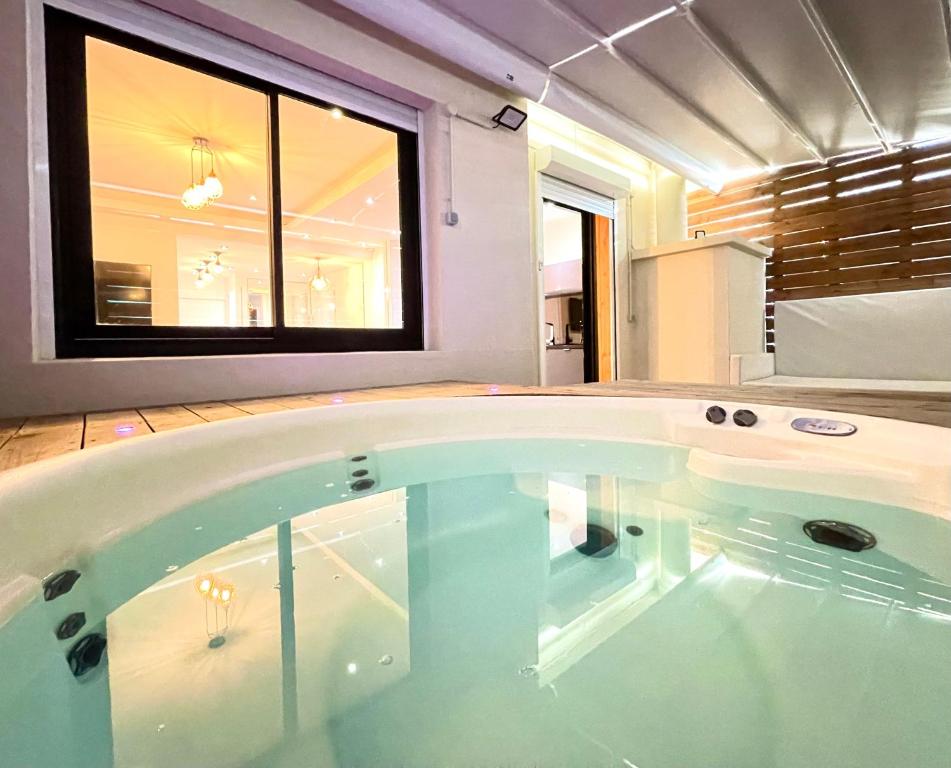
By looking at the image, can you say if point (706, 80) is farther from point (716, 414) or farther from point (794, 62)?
point (716, 414)

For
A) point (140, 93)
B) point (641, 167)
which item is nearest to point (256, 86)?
point (140, 93)

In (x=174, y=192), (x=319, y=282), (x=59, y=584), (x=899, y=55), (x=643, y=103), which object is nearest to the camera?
(x=59, y=584)

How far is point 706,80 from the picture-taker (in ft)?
8.73

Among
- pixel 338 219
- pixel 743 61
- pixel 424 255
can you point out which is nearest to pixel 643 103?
pixel 743 61

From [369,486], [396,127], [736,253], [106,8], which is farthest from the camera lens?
[736,253]

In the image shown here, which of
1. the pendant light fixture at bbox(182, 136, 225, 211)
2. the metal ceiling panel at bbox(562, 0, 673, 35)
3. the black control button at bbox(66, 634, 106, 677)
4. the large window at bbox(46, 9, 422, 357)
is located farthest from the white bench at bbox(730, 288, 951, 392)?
the pendant light fixture at bbox(182, 136, 225, 211)

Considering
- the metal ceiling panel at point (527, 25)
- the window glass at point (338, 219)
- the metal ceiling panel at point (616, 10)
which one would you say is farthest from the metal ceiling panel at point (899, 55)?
the window glass at point (338, 219)

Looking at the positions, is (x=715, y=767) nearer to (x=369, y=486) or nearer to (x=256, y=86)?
(x=369, y=486)

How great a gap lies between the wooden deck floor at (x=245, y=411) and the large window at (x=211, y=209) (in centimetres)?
46

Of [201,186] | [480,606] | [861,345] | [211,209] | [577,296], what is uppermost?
[211,209]

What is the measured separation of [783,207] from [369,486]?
14.3 feet

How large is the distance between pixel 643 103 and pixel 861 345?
2.21 metres

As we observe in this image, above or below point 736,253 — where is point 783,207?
above

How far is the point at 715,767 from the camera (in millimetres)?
421
